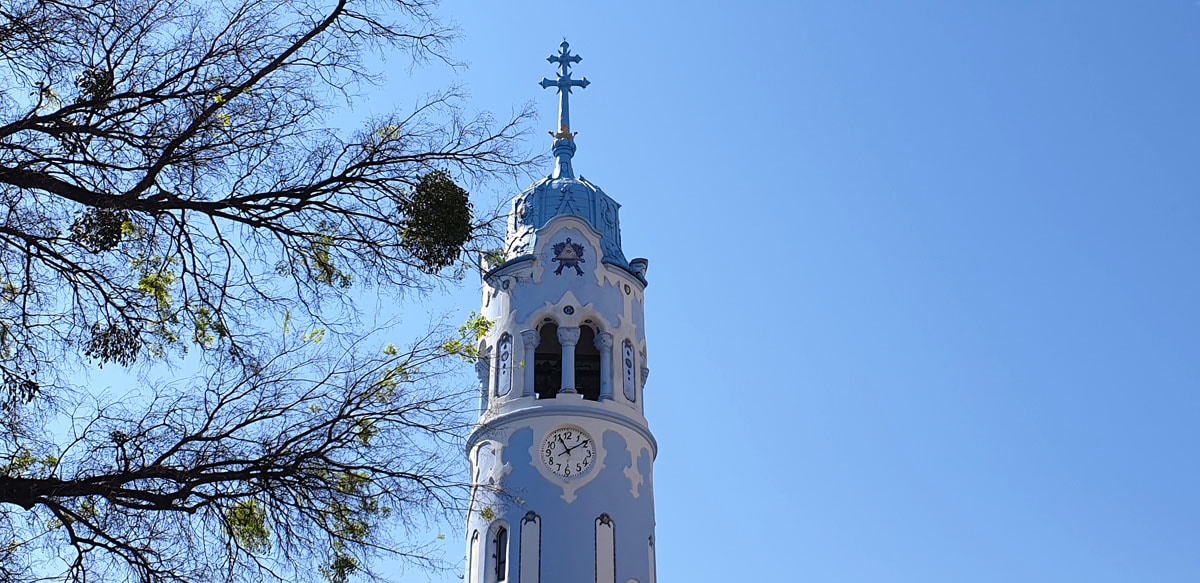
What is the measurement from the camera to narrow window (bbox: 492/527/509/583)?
91.9ft

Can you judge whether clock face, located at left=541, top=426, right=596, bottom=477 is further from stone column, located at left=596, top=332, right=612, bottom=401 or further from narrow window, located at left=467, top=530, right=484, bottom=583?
narrow window, located at left=467, top=530, right=484, bottom=583

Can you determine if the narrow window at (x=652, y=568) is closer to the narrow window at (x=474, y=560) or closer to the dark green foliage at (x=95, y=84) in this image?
the narrow window at (x=474, y=560)

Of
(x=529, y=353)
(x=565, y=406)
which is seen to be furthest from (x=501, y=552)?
(x=529, y=353)

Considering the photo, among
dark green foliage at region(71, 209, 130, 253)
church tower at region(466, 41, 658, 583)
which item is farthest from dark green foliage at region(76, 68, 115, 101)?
church tower at region(466, 41, 658, 583)

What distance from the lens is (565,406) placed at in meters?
29.3

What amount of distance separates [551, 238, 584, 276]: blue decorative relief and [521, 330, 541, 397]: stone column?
1717mm

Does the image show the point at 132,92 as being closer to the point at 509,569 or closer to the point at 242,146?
the point at 242,146

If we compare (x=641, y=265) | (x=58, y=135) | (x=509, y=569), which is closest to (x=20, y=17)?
(x=58, y=135)

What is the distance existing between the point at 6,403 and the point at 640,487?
63.8 feet

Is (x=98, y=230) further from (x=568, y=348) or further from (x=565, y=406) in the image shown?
(x=568, y=348)

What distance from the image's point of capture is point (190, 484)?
429 inches

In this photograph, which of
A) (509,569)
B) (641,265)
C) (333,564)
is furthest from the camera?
(641,265)

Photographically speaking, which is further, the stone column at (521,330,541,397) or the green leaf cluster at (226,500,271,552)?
the stone column at (521,330,541,397)

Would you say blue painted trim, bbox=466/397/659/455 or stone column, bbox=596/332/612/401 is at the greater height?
stone column, bbox=596/332/612/401
